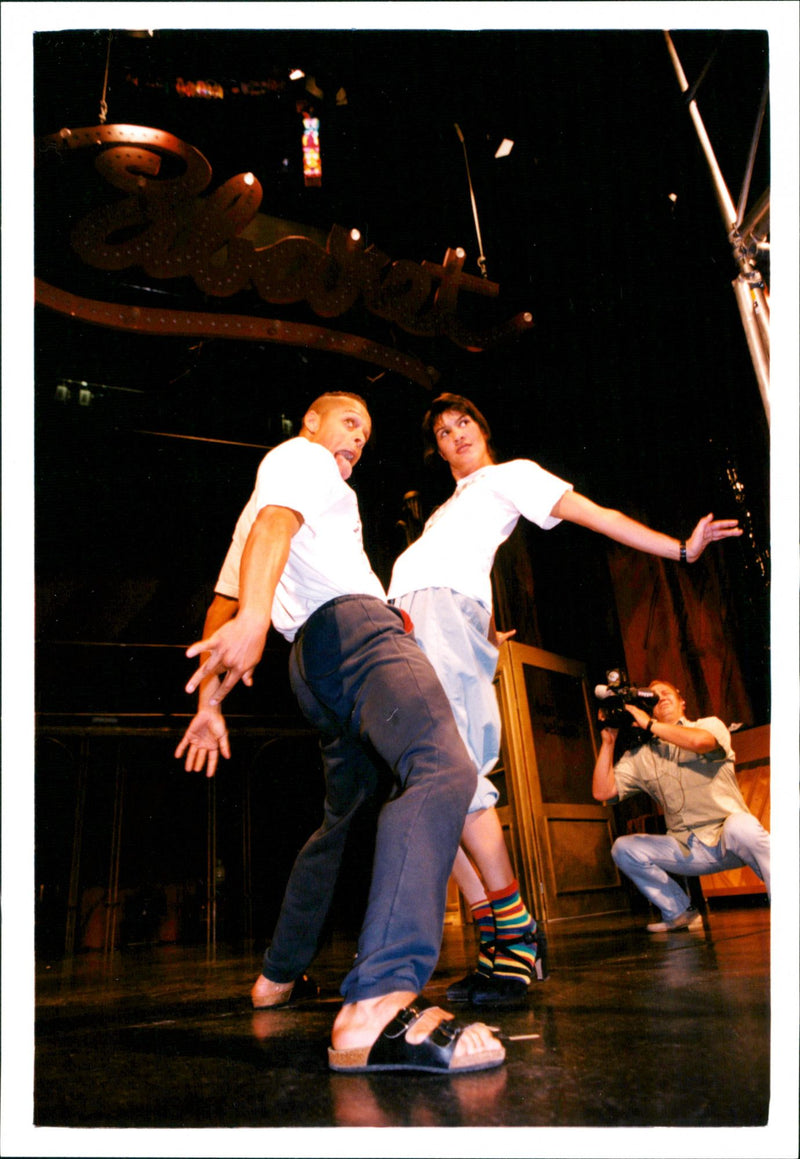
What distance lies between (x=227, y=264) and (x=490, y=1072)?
11.1ft

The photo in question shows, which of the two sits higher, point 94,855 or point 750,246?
point 750,246

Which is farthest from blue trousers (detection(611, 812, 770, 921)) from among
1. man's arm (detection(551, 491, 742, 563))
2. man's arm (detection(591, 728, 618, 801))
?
man's arm (detection(551, 491, 742, 563))

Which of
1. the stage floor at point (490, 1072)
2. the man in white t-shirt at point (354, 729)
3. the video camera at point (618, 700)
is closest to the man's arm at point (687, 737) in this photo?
the video camera at point (618, 700)

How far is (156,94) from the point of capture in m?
3.46

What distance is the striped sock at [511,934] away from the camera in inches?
57.0

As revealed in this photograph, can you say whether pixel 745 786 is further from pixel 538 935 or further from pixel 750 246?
pixel 750 246

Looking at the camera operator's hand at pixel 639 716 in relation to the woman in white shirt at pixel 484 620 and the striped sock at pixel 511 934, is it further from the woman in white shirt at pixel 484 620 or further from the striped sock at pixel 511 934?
the striped sock at pixel 511 934

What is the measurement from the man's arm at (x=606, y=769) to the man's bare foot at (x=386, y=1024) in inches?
82.1

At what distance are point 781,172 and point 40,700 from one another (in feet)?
18.7

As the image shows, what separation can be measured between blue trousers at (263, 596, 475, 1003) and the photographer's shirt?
1.73 meters

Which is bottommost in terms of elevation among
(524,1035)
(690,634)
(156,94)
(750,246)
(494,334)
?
(524,1035)

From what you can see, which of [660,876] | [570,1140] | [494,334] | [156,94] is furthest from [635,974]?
[156,94]

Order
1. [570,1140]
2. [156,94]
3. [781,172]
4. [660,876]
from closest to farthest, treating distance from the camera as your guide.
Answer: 1. [570,1140]
2. [781,172]
3. [660,876]
4. [156,94]

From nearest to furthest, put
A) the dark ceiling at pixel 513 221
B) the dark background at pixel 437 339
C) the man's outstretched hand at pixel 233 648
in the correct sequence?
1. the man's outstretched hand at pixel 233 648
2. the dark ceiling at pixel 513 221
3. the dark background at pixel 437 339
